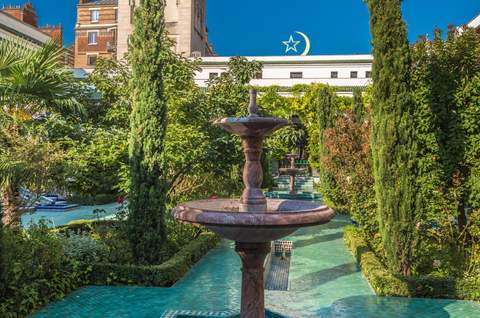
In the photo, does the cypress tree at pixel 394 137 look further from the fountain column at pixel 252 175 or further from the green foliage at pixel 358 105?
the green foliage at pixel 358 105

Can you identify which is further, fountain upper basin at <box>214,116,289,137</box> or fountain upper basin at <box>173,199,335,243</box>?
fountain upper basin at <box>214,116,289,137</box>

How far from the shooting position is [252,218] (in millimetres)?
4453

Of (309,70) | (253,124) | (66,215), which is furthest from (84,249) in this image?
(309,70)

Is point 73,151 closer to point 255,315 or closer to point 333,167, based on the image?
point 255,315

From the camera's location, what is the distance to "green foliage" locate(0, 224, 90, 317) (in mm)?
6758

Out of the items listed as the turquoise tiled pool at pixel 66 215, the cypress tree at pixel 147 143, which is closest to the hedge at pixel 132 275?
the cypress tree at pixel 147 143

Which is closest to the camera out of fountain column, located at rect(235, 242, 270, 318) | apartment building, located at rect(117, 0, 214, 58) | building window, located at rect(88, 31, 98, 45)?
fountain column, located at rect(235, 242, 270, 318)

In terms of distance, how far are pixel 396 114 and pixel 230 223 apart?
5.44 meters

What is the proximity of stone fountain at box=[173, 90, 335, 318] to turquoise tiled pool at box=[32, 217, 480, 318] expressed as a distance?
84.8 inches

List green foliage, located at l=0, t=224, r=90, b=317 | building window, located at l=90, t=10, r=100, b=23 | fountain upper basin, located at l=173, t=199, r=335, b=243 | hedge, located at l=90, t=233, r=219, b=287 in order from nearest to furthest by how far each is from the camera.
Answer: fountain upper basin, located at l=173, t=199, r=335, b=243, green foliage, located at l=0, t=224, r=90, b=317, hedge, located at l=90, t=233, r=219, b=287, building window, located at l=90, t=10, r=100, b=23

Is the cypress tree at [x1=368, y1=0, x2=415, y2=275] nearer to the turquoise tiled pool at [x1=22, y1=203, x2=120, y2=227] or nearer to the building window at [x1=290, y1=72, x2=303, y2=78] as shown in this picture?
the turquoise tiled pool at [x1=22, y1=203, x2=120, y2=227]

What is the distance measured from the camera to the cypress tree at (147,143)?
915 cm

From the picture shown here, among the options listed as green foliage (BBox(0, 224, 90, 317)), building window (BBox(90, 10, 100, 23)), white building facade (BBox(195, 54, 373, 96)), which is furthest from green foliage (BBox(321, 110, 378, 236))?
building window (BBox(90, 10, 100, 23))

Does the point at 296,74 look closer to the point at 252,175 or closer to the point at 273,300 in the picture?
the point at 273,300
